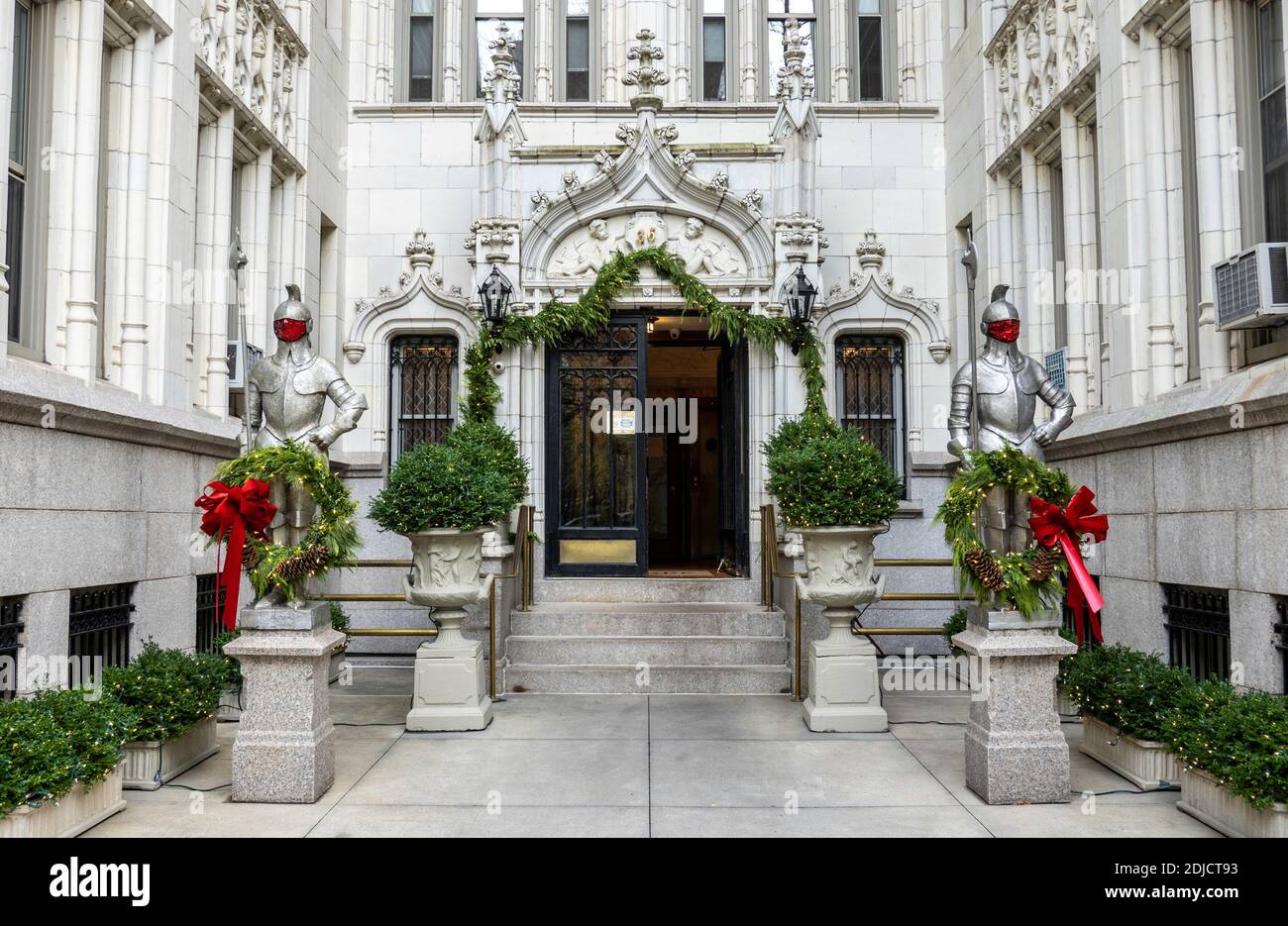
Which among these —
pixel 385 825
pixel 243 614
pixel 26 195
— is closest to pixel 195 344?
pixel 26 195

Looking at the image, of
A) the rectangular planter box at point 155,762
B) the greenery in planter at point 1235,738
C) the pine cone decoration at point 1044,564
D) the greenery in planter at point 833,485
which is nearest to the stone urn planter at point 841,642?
the greenery in planter at point 833,485

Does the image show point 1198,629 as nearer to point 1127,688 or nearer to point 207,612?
point 1127,688

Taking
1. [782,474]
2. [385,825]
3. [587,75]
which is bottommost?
[385,825]

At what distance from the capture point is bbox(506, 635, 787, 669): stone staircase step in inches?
387

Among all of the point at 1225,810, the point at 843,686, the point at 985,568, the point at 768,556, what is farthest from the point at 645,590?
the point at 1225,810

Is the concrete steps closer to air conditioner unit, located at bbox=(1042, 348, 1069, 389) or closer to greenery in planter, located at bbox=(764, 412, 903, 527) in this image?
greenery in planter, located at bbox=(764, 412, 903, 527)

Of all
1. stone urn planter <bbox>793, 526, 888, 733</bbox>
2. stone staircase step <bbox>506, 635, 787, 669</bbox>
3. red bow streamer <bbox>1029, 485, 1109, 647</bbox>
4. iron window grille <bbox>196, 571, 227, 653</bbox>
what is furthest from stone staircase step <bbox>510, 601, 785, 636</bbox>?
red bow streamer <bbox>1029, 485, 1109, 647</bbox>

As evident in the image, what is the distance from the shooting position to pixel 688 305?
1157cm

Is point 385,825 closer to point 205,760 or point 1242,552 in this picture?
point 205,760

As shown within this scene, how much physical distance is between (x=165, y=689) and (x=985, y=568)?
542 centimetres

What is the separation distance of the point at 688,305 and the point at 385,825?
24.1 ft

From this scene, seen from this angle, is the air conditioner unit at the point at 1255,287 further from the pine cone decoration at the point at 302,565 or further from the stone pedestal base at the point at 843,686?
the pine cone decoration at the point at 302,565

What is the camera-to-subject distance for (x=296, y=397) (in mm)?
6984

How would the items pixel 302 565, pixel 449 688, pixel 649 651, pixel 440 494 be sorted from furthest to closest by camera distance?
pixel 649 651, pixel 449 688, pixel 440 494, pixel 302 565
